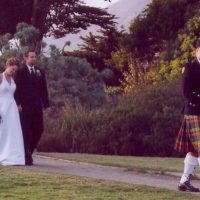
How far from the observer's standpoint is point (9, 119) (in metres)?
14.5

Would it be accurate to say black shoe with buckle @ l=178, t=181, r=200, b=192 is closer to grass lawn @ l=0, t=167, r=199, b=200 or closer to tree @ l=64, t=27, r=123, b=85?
grass lawn @ l=0, t=167, r=199, b=200

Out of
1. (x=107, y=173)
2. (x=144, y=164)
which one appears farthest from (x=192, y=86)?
(x=144, y=164)

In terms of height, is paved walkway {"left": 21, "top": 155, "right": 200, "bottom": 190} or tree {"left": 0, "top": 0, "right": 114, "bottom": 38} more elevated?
tree {"left": 0, "top": 0, "right": 114, "bottom": 38}

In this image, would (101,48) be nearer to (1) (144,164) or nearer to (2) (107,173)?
(1) (144,164)

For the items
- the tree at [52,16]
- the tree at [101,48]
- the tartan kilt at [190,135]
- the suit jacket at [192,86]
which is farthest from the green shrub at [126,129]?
the tree at [101,48]

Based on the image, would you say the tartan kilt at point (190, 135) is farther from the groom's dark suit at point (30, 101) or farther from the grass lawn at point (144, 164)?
the groom's dark suit at point (30, 101)

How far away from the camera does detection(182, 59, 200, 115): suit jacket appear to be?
10.6 meters

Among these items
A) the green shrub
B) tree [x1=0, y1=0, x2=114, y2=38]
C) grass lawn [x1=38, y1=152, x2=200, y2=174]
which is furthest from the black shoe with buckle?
tree [x1=0, y1=0, x2=114, y2=38]

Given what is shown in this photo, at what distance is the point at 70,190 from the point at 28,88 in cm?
437

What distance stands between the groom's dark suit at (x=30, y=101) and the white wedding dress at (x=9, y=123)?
11 cm

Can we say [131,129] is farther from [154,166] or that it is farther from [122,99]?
[154,166]

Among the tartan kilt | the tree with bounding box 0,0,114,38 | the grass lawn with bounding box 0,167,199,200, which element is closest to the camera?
the grass lawn with bounding box 0,167,199,200

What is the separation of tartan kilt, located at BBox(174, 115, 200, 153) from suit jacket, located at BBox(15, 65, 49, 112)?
4.20 meters

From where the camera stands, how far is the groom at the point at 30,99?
14.4 m
